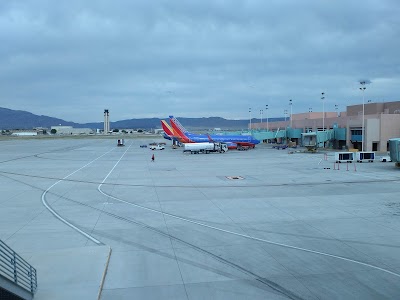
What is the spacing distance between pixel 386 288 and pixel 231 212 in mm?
11320

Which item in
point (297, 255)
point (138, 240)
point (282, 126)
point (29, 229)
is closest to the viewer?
point (297, 255)

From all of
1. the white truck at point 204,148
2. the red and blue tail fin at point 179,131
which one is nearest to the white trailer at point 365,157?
the white truck at point 204,148

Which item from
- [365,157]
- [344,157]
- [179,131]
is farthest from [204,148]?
[365,157]

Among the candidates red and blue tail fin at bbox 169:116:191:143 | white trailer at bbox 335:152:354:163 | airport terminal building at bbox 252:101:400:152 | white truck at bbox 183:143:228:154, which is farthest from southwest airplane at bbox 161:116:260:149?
white trailer at bbox 335:152:354:163

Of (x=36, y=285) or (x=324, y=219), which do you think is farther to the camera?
(x=324, y=219)

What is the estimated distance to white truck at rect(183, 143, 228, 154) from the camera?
7494 cm

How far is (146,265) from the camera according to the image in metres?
13.7

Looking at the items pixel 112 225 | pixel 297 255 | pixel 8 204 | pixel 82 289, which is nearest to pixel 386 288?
pixel 297 255

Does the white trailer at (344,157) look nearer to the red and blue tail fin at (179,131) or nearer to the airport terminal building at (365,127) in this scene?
the airport terminal building at (365,127)

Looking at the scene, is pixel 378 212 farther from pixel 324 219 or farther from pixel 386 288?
pixel 386 288

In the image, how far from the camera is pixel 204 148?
75875 millimetres

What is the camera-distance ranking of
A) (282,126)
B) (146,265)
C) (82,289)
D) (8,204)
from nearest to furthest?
(82,289) → (146,265) → (8,204) → (282,126)

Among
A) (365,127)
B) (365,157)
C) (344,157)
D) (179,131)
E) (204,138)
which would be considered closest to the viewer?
Result: (344,157)

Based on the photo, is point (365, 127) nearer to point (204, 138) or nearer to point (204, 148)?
point (204, 148)
